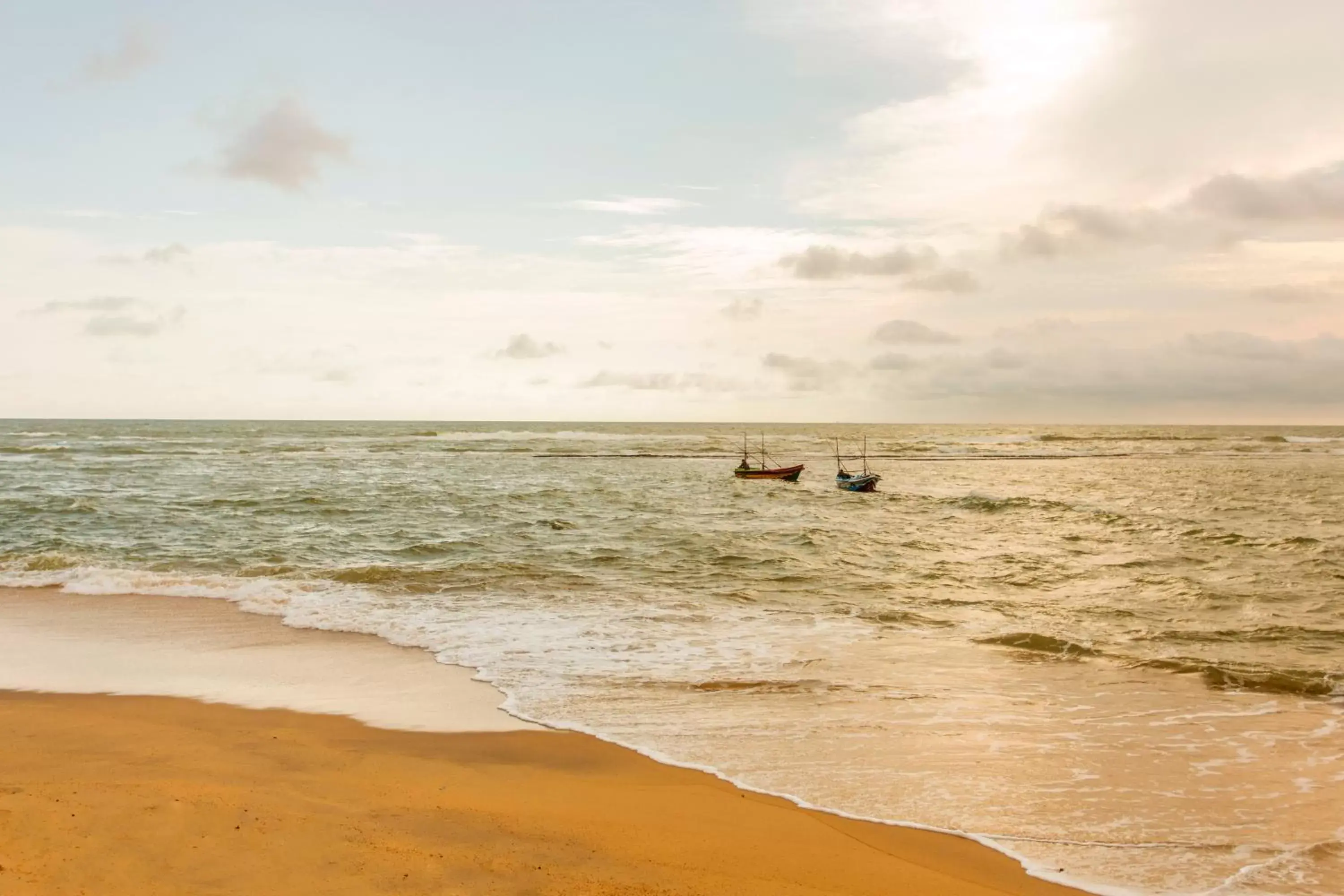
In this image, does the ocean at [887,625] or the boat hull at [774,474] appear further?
the boat hull at [774,474]

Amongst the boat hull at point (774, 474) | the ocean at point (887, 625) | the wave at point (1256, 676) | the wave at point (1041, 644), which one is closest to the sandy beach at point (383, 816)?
the ocean at point (887, 625)

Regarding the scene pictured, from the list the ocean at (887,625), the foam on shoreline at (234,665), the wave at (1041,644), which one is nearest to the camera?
the ocean at (887,625)

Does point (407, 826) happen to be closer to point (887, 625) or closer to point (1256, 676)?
point (887, 625)

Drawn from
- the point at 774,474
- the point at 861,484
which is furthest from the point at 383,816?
the point at 774,474

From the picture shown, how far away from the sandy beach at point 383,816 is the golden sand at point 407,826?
0.02 metres

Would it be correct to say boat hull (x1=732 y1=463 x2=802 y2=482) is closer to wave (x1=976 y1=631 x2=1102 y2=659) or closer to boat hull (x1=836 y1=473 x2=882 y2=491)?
boat hull (x1=836 y1=473 x2=882 y2=491)

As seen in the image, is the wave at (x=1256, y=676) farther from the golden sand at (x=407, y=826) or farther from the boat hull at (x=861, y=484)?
A: the boat hull at (x=861, y=484)

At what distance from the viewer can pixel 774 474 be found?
47.8m

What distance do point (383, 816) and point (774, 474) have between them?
42.6 m

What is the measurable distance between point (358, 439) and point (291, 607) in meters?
89.2

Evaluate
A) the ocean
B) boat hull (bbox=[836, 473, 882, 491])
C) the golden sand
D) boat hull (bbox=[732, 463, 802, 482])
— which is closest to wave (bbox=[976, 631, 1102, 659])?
the ocean

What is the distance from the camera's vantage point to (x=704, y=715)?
8.56 meters

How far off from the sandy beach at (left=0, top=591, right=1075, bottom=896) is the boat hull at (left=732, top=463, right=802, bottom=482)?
1554 inches

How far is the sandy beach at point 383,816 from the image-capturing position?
4938 mm
